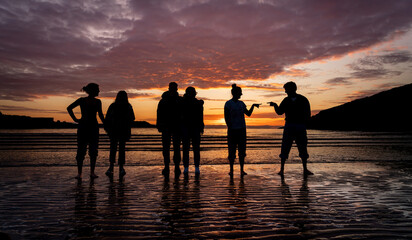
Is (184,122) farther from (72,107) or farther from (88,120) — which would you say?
(72,107)

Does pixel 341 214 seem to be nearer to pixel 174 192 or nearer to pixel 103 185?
pixel 174 192

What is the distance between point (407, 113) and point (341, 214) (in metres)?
98.7

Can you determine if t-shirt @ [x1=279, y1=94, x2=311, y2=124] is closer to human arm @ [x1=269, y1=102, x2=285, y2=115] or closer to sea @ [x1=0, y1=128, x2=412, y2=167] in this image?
human arm @ [x1=269, y1=102, x2=285, y2=115]

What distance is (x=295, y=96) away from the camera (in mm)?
6992

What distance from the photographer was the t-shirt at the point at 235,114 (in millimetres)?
7250

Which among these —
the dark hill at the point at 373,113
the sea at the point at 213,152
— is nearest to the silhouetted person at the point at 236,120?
the sea at the point at 213,152

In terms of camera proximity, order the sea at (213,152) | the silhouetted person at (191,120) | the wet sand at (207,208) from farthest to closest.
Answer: the sea at (213,152)
the silhouetted person at (191,120)
the wet sand at (207,208)

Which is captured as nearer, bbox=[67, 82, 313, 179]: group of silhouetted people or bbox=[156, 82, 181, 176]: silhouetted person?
bbox=[67, 82, 313, 179]: group of silhouetted people

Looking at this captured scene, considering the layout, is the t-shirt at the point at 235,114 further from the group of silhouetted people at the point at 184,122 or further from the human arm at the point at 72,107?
the human arm at the point at 72,107

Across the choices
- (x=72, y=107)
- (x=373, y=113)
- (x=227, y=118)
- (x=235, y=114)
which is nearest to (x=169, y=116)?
(x=227, y=118)

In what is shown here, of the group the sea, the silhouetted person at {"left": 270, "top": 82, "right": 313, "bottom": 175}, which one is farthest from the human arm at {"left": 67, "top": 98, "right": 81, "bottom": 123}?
the silhouetted person at {"left": 270, "top": 82, "right": 313, "bottom": 175}

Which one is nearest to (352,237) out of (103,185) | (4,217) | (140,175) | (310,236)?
(310,236)

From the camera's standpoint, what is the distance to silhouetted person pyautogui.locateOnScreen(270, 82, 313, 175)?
694cm

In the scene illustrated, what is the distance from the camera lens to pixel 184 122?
24.2 feet
